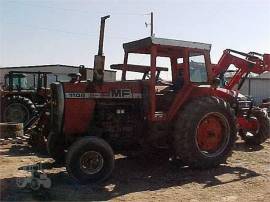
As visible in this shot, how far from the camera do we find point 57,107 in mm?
7676

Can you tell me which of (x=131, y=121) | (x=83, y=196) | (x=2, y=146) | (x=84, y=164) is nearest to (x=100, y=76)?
(x=131, y=121)

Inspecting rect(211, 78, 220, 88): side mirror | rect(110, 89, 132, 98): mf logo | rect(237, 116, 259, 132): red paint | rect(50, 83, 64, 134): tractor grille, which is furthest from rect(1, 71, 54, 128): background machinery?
A: rect(211, 78, 220, 88): side mirror

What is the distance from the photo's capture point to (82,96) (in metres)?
7.66

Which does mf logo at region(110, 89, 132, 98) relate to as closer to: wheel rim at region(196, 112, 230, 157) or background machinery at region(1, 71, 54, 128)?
wheel rim at region(196, 112, 230, 157)

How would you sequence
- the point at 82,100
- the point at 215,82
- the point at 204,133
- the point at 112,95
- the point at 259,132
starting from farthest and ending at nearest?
the point at 259,132 < the point at 215,82 < the point at 204,133 < the point at 112,95 < the point at 82,100

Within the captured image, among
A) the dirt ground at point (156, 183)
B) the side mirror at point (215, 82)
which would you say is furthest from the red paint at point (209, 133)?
the side mirror at point (215, 82)

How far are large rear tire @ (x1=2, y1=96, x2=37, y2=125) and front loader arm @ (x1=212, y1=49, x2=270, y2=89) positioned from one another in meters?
7.79

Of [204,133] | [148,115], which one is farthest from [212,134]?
[148,115]

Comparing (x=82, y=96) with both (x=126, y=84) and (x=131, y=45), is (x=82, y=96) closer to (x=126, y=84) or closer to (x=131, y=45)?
(x=126, y=84)

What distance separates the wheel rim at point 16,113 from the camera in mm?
16266

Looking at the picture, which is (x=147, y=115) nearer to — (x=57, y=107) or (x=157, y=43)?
(x=157, y=43)

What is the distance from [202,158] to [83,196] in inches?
102

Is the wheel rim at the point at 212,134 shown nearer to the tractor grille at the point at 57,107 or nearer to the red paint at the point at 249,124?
the red paint at the point at 249,124

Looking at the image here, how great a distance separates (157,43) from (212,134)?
6.71 feet
